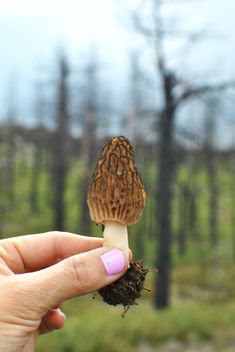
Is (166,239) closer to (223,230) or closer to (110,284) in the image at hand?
(110,284)

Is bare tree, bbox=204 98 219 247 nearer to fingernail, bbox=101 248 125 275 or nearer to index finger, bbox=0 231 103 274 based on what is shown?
index finger, bbox=0 231 103 274

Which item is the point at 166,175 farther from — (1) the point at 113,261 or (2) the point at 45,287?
(2) the point at 45,287

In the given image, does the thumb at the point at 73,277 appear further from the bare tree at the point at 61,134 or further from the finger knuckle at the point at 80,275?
the bare tree at the point at 61,134

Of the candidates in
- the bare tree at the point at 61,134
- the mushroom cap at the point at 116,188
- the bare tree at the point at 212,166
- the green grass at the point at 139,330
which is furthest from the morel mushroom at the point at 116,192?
the bare tree at the point at 61,134

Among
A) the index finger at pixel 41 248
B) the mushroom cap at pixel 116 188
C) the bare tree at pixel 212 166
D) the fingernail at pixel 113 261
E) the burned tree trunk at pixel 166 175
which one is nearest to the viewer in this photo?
the fingernail at pixel 113 261

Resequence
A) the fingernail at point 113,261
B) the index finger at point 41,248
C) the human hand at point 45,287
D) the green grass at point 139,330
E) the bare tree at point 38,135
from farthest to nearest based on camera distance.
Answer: the bare tree at point 38,135 < the green grass at point 139,330 < the index finger at point 41,248 < the fingernail at point 113,261 < the human hand at point 45,287

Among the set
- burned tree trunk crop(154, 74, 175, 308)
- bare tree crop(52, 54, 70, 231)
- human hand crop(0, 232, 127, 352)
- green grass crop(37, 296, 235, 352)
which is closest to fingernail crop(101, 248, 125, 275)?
human hand crop(0, 232, 127, 352)
